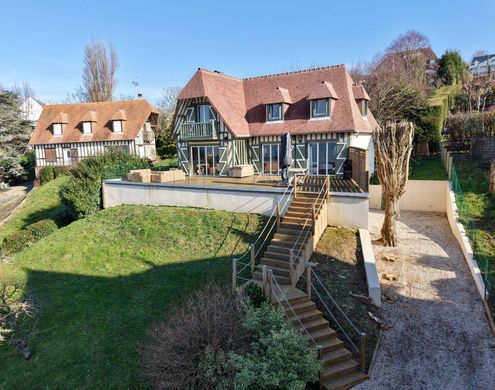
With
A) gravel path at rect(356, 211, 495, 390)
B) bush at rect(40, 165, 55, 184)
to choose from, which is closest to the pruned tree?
gravel path at rect(356, 211, 495, 390)

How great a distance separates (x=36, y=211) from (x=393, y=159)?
22357mm

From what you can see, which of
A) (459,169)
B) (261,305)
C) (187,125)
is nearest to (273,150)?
(187,125)

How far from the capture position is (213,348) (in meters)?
7.32

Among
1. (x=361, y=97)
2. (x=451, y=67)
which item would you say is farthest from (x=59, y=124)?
(x=451, y=67)

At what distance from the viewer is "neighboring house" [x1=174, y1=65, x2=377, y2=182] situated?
1986cm

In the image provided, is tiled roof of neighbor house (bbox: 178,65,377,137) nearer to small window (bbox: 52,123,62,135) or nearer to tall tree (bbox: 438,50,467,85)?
small window (bbox: 52,123,62,135)

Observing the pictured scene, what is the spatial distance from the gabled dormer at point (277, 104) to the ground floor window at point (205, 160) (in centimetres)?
388

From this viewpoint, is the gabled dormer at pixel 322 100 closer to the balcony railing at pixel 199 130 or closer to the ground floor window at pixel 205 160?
the balcony railing at pixel 199 130

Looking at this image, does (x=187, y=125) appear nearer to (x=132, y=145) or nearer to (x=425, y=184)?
(x=132, y=145)

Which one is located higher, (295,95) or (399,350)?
(295,95)

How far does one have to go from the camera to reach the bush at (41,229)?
1869 centimetres

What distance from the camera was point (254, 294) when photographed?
905 cm

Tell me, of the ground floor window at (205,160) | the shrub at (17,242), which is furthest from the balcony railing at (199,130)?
the shrub at (17,242)

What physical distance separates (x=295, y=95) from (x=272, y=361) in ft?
58.0
